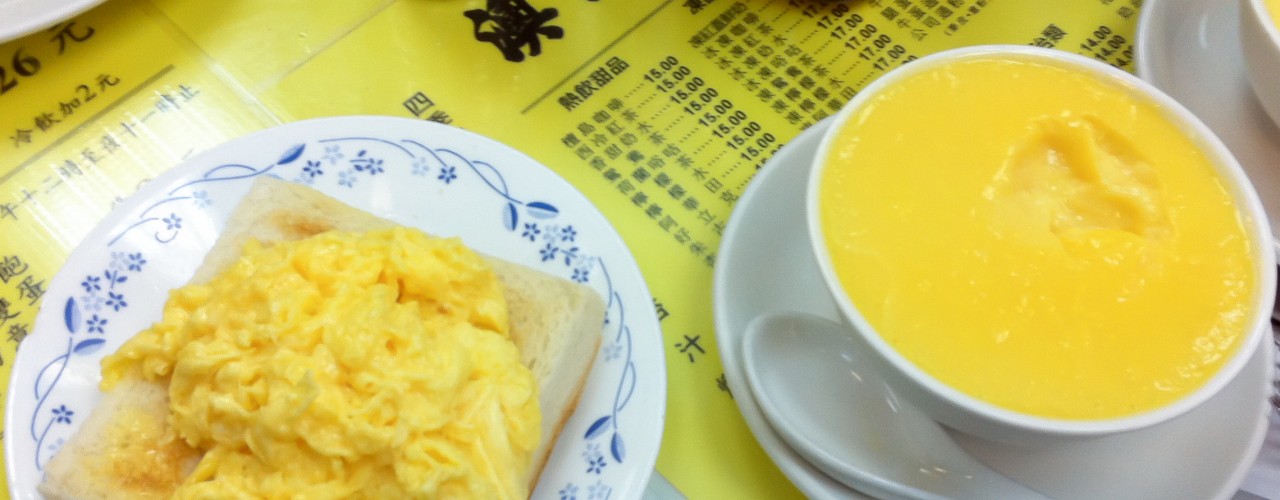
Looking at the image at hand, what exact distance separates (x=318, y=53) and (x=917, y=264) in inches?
46.7

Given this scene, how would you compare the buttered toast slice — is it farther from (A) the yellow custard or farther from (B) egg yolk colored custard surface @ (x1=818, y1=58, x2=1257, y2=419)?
(A) the yellow custard

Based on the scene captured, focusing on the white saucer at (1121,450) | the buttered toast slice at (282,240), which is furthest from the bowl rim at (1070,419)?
the buttered toast slice at (282,240)

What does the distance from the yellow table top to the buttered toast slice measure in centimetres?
21

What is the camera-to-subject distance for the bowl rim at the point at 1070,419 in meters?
0.78

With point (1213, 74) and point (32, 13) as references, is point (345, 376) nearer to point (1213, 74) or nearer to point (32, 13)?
point (32, 13)

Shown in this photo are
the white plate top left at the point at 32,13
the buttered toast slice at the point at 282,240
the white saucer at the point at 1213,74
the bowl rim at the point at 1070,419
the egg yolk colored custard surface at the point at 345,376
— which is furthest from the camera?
the white plate top left at the point at 32,13

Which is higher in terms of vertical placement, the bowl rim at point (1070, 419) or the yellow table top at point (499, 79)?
the bowl rim at point (1070, 419)

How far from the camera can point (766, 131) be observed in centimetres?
144

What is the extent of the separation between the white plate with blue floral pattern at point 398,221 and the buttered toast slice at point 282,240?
4cm

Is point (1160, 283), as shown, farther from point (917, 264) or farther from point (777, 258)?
point (777, 258)

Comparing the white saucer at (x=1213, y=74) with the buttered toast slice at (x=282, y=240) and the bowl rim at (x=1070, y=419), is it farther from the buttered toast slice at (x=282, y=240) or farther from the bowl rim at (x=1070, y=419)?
the buttered toast slice at (x=282, y=240)

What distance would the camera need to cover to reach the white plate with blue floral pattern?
109 centimetres

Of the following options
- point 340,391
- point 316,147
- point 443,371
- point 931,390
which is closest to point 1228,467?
point 931,390

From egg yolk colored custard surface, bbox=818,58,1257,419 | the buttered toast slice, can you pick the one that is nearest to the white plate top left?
the buttered toast slice
